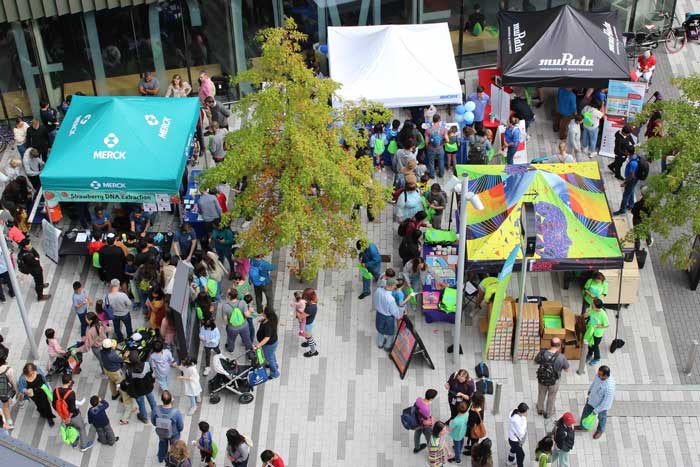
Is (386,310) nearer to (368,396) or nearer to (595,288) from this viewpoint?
(368,396)

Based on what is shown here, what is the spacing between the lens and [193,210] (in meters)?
21.1

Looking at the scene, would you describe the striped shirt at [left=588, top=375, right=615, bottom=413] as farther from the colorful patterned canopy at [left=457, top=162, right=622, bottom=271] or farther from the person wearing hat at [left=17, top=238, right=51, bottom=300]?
the person wearing hat at [left=17, top=238, right=51, bottom=300]

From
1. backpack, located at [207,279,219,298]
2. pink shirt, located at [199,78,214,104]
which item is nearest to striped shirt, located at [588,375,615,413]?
backpack, located at [207,279,219,298]

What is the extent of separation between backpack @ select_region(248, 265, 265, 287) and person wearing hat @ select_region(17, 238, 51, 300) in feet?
13.5

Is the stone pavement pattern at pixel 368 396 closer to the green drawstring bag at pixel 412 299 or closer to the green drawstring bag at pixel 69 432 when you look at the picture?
the green drawstring bag at pixel 412 299

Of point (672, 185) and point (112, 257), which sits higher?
point (672, 185)

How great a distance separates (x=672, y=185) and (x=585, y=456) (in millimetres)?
4894

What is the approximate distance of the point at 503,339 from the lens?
18.7 metres

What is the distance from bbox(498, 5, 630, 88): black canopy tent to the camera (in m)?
22.8

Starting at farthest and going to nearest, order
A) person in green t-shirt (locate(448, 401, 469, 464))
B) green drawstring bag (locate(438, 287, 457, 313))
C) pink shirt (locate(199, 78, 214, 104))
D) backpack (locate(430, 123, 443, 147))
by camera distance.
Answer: pink shirt (locate(199, 78, 214, 104)) → backpack (locate(430, 123, 443, 147)) → green drawstring bag (locate(438, 287, 457, 313)) → person in green t-shirt (locate(448, 401, 469, 464))

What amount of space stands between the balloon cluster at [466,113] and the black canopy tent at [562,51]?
0.92 m

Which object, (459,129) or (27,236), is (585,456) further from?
(27,236)

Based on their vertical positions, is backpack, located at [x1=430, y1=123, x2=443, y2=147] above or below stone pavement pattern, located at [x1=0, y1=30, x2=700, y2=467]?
above

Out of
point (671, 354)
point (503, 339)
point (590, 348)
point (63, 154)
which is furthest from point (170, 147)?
point (671, 354)
